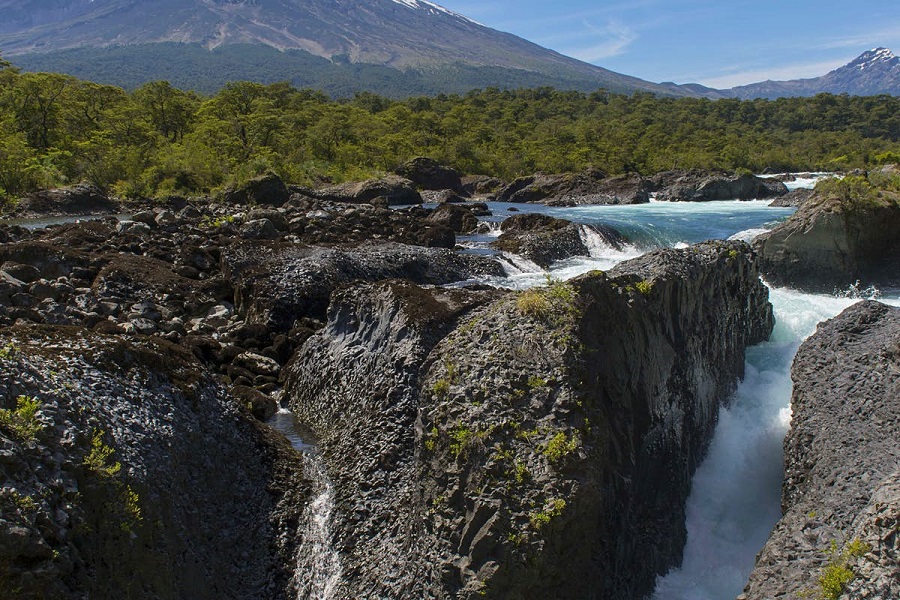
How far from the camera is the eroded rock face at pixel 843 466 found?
4.45 m

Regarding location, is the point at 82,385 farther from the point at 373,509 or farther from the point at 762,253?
the point at 762,253

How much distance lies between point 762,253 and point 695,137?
205ft

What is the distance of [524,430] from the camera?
584 centimetres

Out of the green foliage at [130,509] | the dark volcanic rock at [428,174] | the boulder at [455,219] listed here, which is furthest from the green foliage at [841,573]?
the dark volcanic rock at [428,174]

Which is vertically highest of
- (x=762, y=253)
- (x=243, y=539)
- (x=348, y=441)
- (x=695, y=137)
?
(x=695, y=137)

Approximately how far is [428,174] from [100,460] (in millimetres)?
44261

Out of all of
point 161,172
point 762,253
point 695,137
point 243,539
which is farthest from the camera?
point 695,137

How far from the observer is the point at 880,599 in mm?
4117

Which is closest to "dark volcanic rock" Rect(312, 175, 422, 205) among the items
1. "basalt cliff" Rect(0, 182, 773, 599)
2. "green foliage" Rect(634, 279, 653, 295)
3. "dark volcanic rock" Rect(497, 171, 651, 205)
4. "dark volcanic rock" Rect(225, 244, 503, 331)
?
"dark volcanic rock" Rect(497, 171, 651, 205)

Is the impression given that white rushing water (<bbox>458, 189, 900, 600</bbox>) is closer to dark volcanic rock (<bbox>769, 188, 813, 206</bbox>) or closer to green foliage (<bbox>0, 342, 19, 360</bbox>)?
green foliage (<bbox>0, 342, 19, 360</bbox>)

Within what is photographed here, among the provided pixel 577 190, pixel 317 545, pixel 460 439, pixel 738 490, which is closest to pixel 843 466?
pixel 738 490

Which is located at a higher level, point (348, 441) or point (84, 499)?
point (84, 499)

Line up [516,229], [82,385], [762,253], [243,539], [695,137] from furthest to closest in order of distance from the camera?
[695,137]
[516,229]
[762,253]
[243,539]
[82,385]

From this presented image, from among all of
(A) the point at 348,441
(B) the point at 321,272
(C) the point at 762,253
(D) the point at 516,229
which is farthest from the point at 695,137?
(A) the point at 348,441
